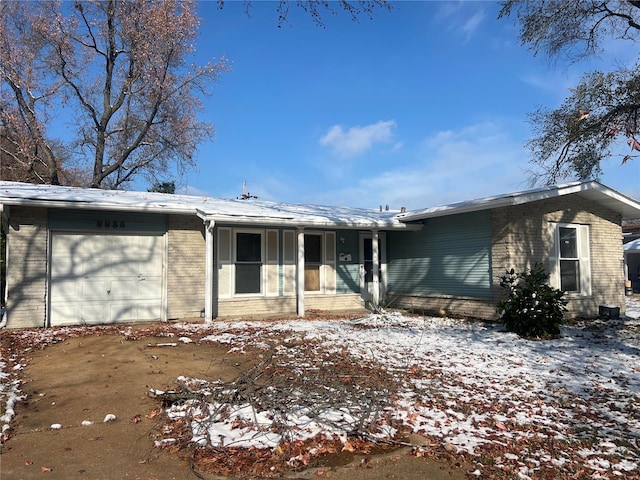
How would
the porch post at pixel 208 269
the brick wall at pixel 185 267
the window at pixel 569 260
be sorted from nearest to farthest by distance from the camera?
the porch post at pixel 208 269
the brick wall at pixel 185 267
the window at pixel 569 260

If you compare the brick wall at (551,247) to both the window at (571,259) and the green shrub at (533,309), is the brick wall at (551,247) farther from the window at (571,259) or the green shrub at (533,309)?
the green shrub at (533,309)

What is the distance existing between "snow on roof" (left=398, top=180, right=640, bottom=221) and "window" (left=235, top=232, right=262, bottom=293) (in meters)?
4.43

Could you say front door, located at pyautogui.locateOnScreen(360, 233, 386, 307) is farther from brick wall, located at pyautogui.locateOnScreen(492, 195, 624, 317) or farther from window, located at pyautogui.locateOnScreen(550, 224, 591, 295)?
window, located at pyautogui.locateOnScreen(550, 224, 591, 295)

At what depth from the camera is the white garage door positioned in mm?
10016

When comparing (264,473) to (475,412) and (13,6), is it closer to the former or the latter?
(475,412)

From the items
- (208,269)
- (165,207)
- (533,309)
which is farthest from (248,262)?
(533,309)

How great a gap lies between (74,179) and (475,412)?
2579cm

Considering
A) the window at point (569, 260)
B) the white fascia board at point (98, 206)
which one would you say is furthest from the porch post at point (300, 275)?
the window at point (569, 260)

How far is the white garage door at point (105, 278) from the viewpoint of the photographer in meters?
10.0

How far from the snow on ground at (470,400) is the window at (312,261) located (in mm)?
3996

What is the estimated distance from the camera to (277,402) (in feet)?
15.3

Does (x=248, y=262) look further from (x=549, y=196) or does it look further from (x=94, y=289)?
(x=549, y=196)

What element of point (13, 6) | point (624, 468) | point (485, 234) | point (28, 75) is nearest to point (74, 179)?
point (28, 75)

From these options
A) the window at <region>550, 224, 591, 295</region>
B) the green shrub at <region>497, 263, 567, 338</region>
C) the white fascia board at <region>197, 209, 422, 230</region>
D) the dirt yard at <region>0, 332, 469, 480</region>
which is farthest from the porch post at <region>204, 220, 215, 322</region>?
the window at <region>550, 224, 591, 295</region>
